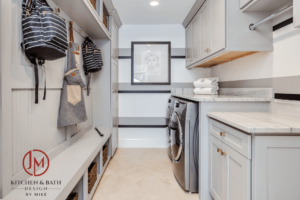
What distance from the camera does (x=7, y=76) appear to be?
956 mm

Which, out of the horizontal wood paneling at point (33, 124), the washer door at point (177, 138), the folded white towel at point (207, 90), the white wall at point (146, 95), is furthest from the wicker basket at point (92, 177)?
the folded white towel at point (207, 90)

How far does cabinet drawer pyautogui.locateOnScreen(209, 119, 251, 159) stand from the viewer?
1024 mm

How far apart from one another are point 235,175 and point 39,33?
60.0 inches

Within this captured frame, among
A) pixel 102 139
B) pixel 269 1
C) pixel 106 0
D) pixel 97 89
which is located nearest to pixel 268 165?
pixel 269 1

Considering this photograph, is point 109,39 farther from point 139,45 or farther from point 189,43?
point 189,43

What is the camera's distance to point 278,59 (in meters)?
1.60

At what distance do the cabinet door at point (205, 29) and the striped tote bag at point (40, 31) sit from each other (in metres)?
1.62

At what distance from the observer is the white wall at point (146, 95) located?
3.30m

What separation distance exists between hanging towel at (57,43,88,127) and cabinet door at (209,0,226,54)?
1.46 m

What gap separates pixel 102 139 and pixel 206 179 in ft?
3.93

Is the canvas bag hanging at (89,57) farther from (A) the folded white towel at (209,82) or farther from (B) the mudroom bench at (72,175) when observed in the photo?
(A) the folded white towel at (209,82)

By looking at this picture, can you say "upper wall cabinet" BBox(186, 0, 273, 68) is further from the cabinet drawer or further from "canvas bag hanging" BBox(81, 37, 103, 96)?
"canvas bag hanging" BBox(81, 37, 103, 96)

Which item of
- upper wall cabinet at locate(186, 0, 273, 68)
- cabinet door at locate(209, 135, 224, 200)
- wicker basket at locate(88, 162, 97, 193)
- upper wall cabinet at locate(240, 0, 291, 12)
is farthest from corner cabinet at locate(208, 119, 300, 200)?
wicker basket at locate(88, 162, 97, 193)

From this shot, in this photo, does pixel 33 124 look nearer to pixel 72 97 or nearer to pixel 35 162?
pixel 35 162
